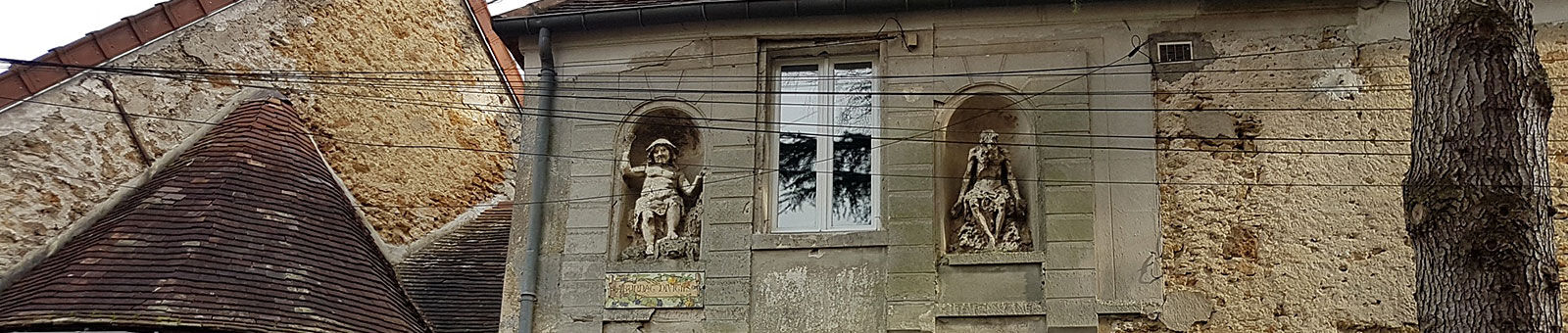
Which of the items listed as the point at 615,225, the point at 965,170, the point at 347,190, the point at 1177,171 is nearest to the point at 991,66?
the point at 965,170

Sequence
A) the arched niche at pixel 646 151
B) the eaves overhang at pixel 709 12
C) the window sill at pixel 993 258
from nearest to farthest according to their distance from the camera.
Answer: the window sill at pixel 993 258 < the eaves overhang at pixel 709 12 < the arched niche at pixel 646 151

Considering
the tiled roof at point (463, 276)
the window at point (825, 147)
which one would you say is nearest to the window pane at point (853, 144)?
the window at point (825, 147)

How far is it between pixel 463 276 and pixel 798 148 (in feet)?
12.4

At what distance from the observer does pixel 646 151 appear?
10875 millimetres

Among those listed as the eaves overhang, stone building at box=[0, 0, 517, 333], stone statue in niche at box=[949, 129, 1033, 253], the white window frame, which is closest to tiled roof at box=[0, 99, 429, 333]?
stone building at box=[0, 0, 517, 333]

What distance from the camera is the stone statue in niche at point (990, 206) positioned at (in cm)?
991

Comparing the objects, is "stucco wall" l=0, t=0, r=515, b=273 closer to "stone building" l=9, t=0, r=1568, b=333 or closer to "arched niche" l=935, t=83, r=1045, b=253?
"stone building" l=9, t=0, r=1568, b=333

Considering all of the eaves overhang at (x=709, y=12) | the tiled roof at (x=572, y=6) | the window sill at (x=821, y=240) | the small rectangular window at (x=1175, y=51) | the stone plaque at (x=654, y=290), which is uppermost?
the tiled roof at (x=572, y=6)

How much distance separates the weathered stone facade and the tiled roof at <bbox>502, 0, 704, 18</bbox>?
2.31 ft

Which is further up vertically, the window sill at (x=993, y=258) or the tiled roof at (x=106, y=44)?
the tiled roof at (x=106, y=44)

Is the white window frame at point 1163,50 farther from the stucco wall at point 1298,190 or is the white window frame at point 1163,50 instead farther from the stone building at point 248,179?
the stone building at point 248,179

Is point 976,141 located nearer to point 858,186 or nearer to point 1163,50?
point 858,186

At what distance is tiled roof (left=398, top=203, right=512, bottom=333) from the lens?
12086 millimetres

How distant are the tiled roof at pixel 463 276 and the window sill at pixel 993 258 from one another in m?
3.48
